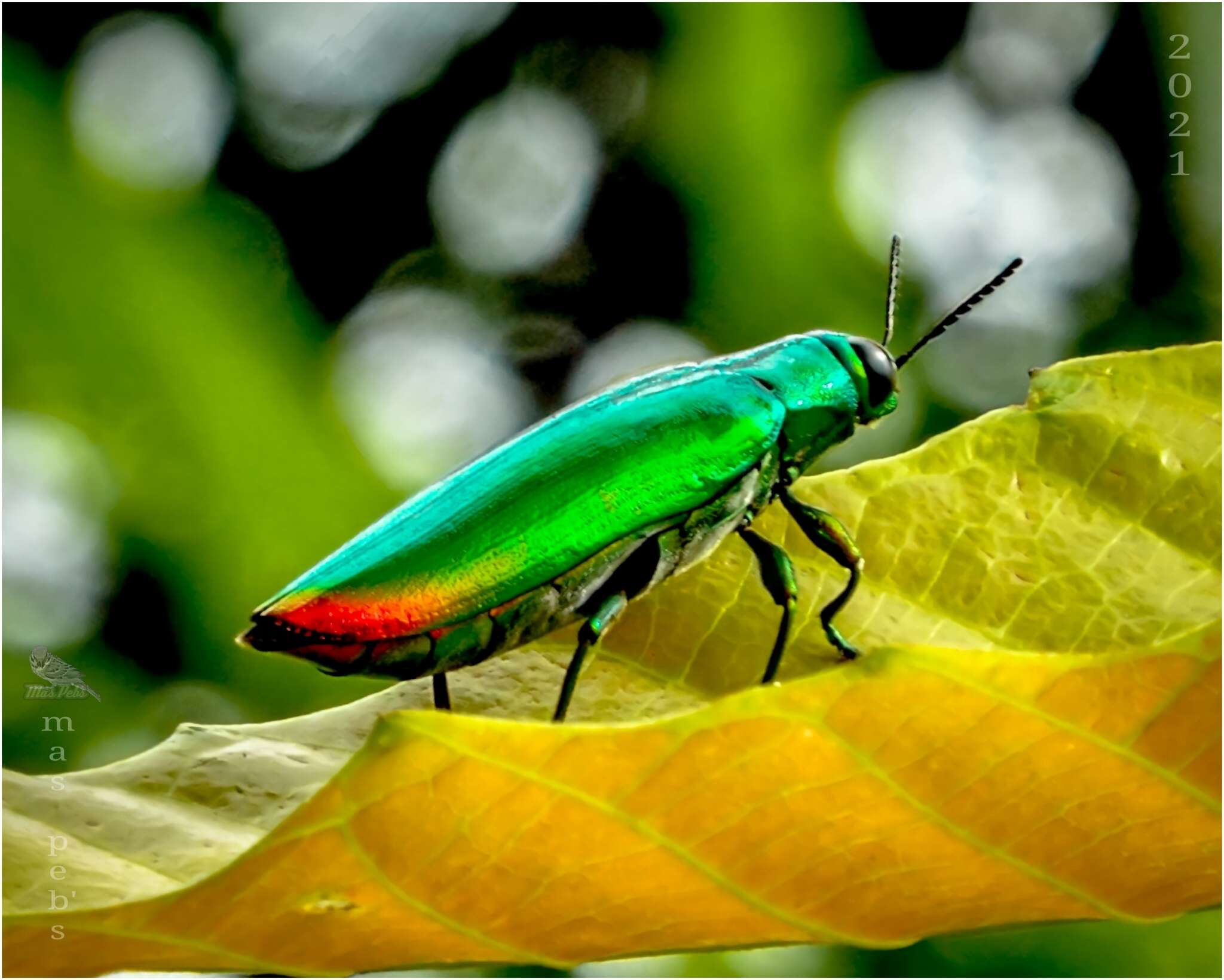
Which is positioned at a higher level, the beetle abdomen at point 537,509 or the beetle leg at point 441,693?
the beetle abdomen at point 537,509

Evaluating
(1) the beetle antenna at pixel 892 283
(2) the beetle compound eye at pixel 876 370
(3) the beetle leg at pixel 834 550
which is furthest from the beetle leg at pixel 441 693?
(1) the beetle antenna at pixel 892 283

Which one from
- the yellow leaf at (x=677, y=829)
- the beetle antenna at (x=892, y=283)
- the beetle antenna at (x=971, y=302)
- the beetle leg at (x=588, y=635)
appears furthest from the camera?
the beetle antenna at (x=892, y=283)

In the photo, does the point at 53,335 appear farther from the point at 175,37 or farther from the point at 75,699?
the point at 175,37

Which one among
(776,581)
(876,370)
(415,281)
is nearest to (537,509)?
(776,581)

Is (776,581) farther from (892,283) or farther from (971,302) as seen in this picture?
(892,283)

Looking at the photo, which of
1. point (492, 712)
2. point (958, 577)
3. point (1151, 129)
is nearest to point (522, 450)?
point (492, 712)

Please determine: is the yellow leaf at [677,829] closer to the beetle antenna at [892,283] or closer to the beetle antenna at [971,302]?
the beetle antenna at [971,302]
